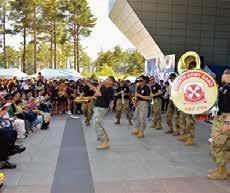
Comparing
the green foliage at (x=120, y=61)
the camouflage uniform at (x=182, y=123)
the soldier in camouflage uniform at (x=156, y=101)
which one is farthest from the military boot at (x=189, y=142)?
the green foliage at (x=120, y=61)

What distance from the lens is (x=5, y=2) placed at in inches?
1948

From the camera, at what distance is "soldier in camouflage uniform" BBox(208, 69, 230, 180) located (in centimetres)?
654

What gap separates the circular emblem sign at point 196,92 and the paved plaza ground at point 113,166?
1100mm

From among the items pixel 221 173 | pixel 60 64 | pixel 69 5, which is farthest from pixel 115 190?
pixel 60 64

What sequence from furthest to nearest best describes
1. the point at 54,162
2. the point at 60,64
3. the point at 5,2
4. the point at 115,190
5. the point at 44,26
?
the point at 60,64, the point at 44,26, the point at 5,2, the point at 54,162, the point at 115,190

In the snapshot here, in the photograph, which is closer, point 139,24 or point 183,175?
point 183,175

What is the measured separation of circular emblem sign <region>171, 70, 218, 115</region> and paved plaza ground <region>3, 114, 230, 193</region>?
43.3 inches

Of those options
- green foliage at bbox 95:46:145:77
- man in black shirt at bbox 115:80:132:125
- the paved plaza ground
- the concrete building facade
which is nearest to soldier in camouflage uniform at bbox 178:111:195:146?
the paved plaza ground

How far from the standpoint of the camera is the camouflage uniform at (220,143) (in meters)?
6.61

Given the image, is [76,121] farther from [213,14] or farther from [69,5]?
[69,5]

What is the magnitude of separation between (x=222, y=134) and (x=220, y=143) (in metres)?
0.15

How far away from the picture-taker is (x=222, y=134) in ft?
21.7

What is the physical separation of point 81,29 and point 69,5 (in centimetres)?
513

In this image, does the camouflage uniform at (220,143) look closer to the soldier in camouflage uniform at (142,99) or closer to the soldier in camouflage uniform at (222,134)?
the soldier in camouflage uniform at (222,134)
